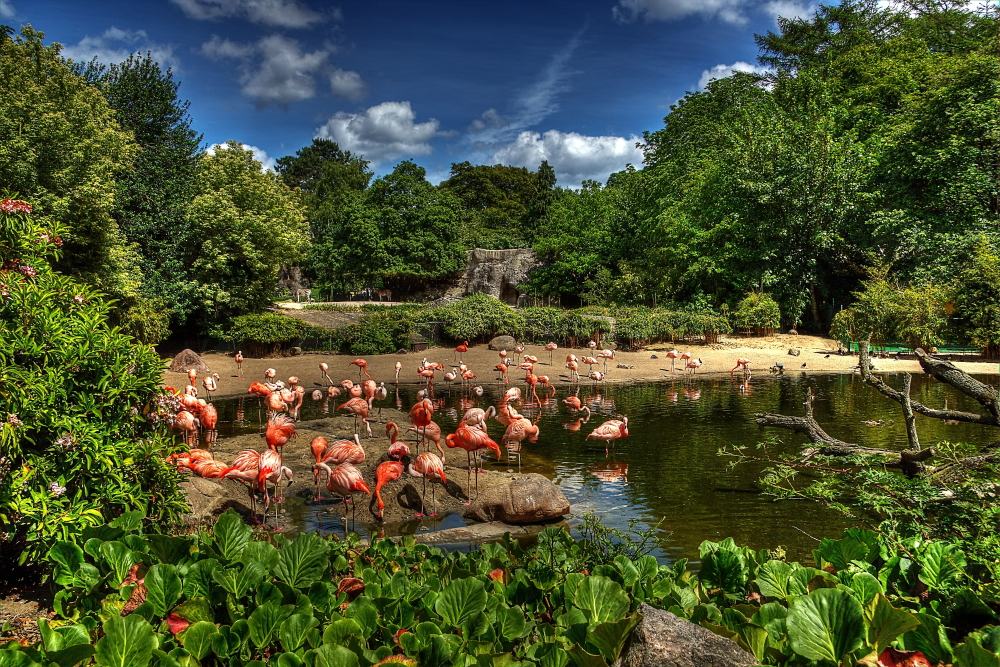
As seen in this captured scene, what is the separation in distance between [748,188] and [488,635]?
27.4 m

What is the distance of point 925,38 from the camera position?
30031 millimetres

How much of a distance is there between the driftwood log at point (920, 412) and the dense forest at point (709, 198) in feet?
42.0

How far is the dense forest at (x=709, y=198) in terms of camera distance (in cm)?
1598

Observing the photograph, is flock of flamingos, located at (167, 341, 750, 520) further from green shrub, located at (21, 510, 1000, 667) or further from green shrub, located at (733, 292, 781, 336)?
green shrub, located at (733, 292, 781, 336)

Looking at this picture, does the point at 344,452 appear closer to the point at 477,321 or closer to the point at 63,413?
the point at 63,413

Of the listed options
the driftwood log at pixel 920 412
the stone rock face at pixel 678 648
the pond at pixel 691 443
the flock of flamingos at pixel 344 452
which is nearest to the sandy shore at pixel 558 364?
the pond at pixel 691 443

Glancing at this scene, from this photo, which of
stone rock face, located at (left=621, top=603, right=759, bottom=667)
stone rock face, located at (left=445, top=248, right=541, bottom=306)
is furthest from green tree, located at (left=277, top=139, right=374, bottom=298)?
stone rock face, located at (left=621, top=603, right=759, bottom=667)

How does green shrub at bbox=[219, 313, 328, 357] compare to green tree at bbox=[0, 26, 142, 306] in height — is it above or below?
below

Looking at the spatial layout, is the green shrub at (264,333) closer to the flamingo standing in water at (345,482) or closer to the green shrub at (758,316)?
the flamingo standing in water at (345,482)

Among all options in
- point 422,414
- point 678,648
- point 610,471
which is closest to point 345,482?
point 422,414

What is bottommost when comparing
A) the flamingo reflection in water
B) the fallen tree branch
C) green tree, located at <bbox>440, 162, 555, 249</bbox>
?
the flamingo reflection in water

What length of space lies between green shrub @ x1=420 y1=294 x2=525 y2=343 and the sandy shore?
0.58 meters

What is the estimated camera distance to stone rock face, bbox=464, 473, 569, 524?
6.48 m

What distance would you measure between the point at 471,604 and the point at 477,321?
20264 millimetres
